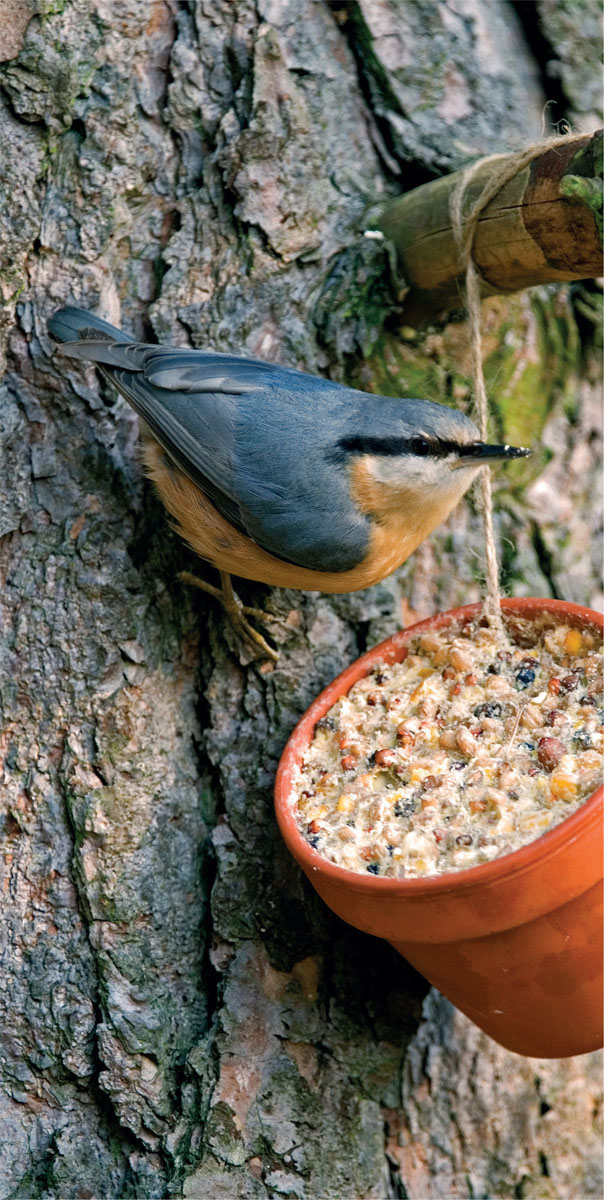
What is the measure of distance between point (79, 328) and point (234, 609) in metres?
0.72

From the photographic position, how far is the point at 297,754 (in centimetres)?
204

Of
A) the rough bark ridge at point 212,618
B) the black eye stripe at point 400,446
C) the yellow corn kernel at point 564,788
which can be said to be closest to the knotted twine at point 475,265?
the black eye stripe at point 400,446

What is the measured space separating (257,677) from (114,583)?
39cm

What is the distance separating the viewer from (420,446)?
2254 mm

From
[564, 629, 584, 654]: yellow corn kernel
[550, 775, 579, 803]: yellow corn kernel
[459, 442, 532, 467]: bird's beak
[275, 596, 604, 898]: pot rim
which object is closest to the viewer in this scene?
[275, 596, 604, 898]: pot rim

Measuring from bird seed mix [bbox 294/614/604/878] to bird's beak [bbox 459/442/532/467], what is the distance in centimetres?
35

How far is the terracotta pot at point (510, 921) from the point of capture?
1616mm

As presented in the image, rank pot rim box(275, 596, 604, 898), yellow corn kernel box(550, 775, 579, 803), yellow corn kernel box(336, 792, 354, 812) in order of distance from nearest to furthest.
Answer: pot rim box(275, 596, 604, 898)
yellow corn kernel box(550, 775, 579, 803)
yellow corn kernel box(336, 792, 354, 812)

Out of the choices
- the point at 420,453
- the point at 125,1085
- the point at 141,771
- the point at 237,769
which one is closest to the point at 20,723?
the point at 141,771

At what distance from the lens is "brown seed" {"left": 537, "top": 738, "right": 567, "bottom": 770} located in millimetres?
1812

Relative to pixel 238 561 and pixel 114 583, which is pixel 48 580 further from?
pixel 238 561

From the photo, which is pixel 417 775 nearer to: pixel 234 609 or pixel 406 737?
pixel 406 737

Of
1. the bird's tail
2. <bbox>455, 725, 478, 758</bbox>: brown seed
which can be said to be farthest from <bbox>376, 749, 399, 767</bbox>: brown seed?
the bird's tail

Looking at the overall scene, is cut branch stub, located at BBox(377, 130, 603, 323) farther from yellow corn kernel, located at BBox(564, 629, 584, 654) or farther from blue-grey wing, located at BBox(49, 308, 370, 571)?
yellow corn kernel, located at BBox(564, 629, 584, 654)
